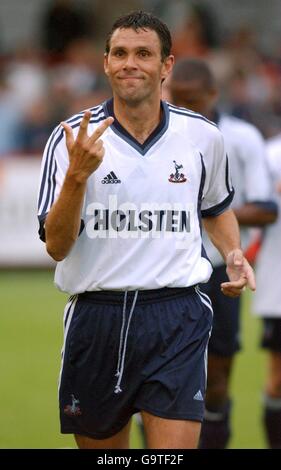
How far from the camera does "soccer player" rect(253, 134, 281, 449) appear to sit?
9.05 metres

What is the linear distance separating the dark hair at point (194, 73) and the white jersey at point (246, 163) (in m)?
0.30

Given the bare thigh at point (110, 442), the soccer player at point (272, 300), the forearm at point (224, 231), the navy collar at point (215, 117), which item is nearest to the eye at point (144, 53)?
the forearm at point (224, 231)

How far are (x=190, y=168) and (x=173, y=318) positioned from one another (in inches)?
27.4

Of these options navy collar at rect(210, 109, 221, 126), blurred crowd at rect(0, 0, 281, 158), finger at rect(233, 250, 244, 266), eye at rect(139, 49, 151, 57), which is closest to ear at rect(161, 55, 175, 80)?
eye at rect(139, 49, 151, 57)

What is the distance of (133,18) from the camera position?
6074mm

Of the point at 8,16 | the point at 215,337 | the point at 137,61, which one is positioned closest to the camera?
the point at 137,61

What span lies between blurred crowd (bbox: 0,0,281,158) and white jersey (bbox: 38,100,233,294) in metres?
12.5

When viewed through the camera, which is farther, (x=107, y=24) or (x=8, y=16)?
(x=8, y=16)

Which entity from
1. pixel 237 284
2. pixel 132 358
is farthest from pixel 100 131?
pixel 132 358

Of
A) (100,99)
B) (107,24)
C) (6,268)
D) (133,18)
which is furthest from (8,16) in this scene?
(133,18)

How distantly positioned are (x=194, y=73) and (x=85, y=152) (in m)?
2.72

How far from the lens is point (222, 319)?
8.22m

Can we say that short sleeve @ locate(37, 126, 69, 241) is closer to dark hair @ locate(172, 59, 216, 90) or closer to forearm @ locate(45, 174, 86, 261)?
forearm @ locate(45, 174, 86, 261)
